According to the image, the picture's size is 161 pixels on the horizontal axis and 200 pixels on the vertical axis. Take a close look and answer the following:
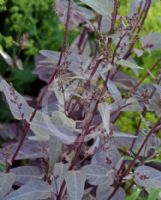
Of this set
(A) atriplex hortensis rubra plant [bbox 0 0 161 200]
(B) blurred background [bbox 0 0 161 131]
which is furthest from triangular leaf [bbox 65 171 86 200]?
(B) blurred background [bbox 0 0 161 131]

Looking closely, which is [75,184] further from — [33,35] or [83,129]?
[33,35]

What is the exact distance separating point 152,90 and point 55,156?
0.52 metres

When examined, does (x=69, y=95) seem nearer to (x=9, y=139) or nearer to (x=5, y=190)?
(x=5, y=190)

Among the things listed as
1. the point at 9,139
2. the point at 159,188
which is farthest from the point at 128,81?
the point at 159,188

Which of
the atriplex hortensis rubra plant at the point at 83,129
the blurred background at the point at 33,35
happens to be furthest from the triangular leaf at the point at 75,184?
the blurred background at the point at 33,35

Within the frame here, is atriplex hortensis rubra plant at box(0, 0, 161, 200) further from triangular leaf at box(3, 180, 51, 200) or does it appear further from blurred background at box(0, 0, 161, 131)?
blurred background at box(0, 0, 161, 131)

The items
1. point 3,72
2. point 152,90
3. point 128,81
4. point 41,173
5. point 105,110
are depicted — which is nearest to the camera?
point 105,110

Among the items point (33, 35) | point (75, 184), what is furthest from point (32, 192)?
point (33, 35)

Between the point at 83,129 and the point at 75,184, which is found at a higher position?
the point at 83,129

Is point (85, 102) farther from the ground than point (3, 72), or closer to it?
farther from the ground

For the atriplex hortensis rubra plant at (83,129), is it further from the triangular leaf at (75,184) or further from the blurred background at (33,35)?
the blurred background at (33,35)

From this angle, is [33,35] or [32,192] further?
[33,35]

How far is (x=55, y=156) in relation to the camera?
4.77 feet

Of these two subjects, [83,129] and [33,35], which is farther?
[33,35]
